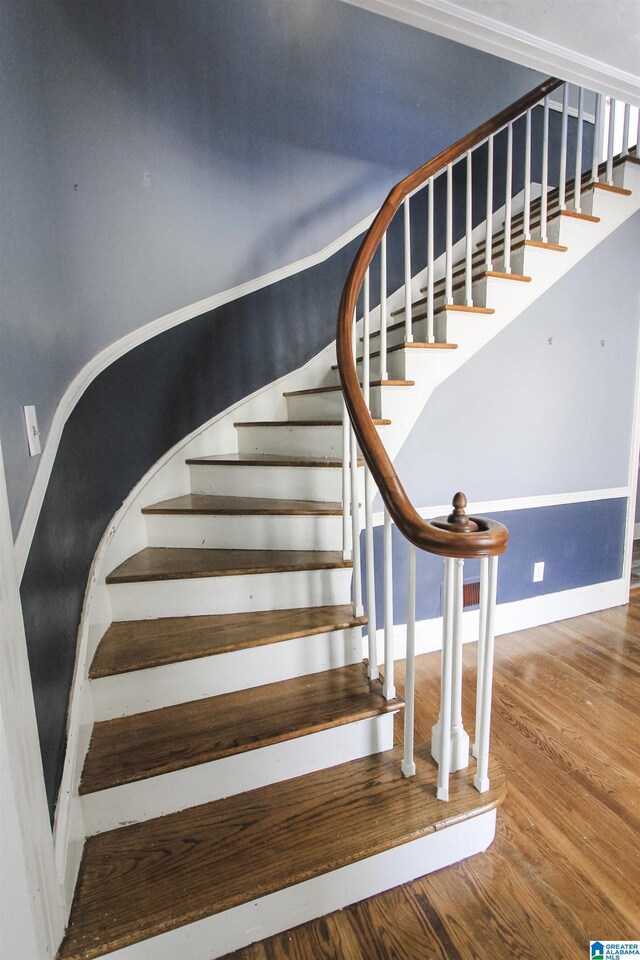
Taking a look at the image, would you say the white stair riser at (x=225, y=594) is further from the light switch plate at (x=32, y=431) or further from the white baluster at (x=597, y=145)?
the white baluster at (x=597, y=145)

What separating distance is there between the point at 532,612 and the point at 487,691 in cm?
163

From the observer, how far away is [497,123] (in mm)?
2061

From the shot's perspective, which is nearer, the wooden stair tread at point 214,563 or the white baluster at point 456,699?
the white baluster at point 456,699

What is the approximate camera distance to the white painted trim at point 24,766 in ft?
2.50

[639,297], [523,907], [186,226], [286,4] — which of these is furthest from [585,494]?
[286,4]

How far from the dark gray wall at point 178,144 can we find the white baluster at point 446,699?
0.97 m

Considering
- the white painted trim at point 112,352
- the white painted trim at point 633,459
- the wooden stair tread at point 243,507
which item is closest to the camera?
the white painted trim at point 112,352

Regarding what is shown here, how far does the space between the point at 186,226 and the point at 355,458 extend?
1.52 meters

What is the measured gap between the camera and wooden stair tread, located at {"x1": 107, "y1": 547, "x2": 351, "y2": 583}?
157cm

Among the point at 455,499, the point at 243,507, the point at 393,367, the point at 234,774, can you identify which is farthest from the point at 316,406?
the point at 234,774

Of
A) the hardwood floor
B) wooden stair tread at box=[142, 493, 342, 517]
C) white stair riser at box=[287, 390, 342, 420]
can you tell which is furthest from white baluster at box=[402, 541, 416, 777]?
white stair riser at box=[287, 390, 342, 420]

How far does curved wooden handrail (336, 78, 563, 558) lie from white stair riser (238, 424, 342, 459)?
55 centimetres

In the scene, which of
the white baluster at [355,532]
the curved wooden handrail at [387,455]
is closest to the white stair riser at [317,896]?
the white baluster at [355,532]

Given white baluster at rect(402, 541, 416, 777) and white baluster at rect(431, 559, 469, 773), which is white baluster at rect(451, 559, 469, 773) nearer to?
white baluster at rect(431, 559, 469, 773)
